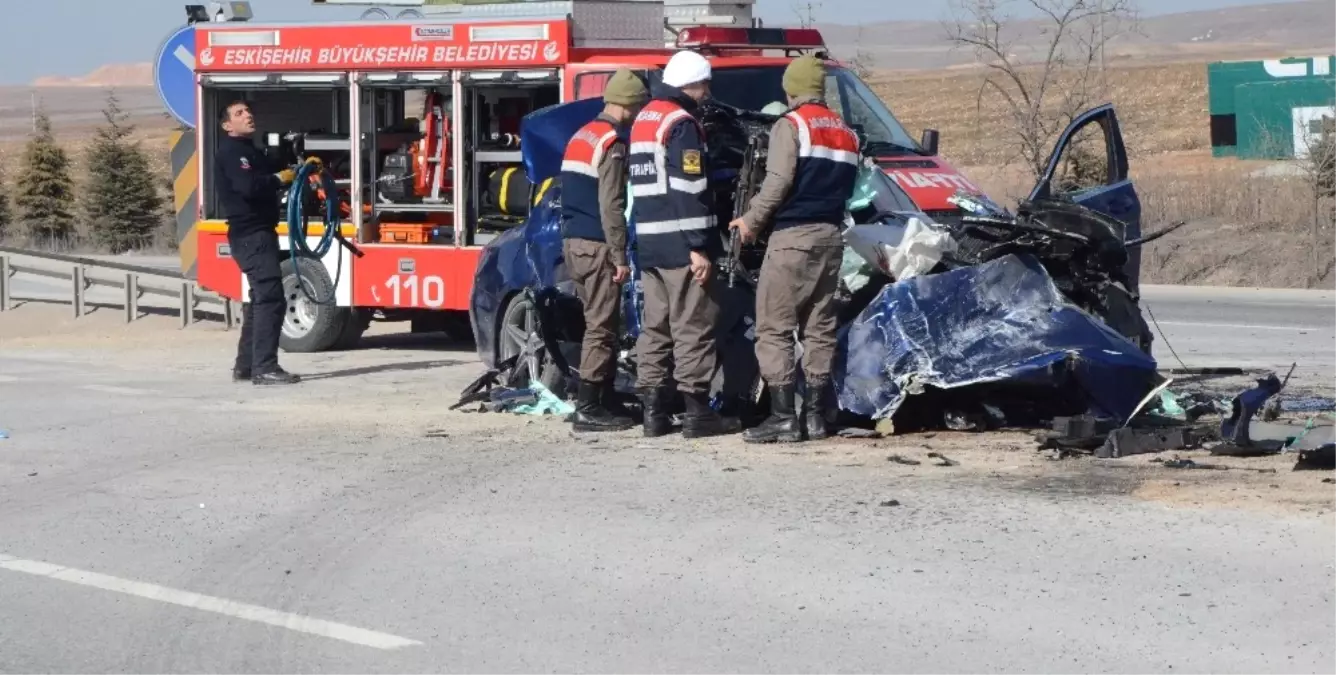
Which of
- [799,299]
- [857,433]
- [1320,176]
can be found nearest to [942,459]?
[857,433]

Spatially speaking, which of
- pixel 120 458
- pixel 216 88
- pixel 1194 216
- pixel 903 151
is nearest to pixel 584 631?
pixel 120 458

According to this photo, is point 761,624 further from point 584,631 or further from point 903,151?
point 903,151

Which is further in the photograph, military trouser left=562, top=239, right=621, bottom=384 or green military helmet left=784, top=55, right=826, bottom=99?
military trouser left=562, top=239, right=621, bottom=384

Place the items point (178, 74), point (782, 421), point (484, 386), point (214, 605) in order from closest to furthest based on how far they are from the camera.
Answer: point (214, 605) → point (782, 421) → point (484, 386) → point (178, 74)

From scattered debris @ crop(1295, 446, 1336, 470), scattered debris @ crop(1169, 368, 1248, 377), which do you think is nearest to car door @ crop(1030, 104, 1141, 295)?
scattered debris @ crop(1169, 368, 1248, 377)

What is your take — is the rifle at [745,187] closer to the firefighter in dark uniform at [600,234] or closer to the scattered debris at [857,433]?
the firefighter in dark uniform at [600,234]

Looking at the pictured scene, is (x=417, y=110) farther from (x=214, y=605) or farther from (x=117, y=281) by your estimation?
(x=214, y=605)

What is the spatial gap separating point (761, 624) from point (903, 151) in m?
6.57

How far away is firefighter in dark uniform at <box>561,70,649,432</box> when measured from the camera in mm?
9828

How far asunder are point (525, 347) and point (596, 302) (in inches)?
55.7

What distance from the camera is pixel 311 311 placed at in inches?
604

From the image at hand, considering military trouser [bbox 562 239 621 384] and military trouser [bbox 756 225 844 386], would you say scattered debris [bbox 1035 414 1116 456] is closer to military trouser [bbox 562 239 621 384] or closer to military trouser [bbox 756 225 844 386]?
military trouser [bbox 756 225 844 386]

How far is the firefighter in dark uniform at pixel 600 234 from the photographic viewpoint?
32.2 ft

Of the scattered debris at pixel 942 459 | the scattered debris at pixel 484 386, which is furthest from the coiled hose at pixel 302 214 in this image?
the scattered debris at pixel 942 459
